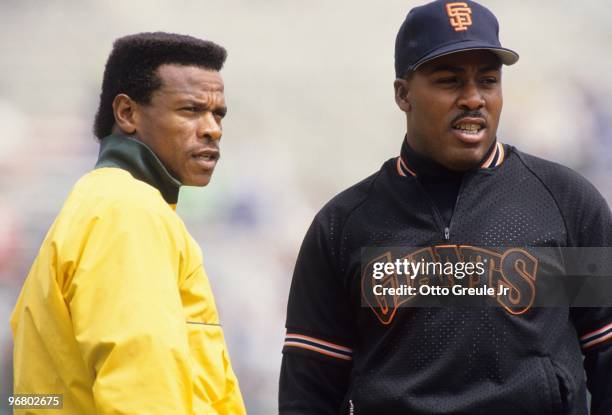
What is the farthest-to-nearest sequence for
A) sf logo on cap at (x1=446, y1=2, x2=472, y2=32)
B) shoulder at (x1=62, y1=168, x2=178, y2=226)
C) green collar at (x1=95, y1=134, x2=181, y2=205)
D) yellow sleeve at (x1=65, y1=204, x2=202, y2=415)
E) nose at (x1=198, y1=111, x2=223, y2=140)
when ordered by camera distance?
1. sf logo on cap at (x1=446, y1=2, x2=472, y2=32)
2. nose at (x1=198, y1=111, x2=223, y2=140)
3. green collar at (x1=95, y1=134, x2=181, y2=205)
4. shoulder at (x1=62, y1=168, x2=178, y2=226)
5. yellow sleeve at (x1=65, y1=204, x2=202, y2=415)

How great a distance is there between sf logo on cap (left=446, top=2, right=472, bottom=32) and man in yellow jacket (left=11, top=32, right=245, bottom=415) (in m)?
0.61

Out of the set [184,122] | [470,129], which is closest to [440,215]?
[470,129]

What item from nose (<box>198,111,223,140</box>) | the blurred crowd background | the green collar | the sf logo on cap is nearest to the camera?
the green collar

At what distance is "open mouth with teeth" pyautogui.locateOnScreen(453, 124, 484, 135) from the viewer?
87.5 inches

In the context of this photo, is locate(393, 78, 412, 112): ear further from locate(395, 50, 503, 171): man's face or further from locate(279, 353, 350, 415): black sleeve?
locate(279, 353, 350, 415): black sleeve

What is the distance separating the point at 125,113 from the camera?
2141 millimetres

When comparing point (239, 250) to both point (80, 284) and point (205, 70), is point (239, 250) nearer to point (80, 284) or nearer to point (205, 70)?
point (205, 70)

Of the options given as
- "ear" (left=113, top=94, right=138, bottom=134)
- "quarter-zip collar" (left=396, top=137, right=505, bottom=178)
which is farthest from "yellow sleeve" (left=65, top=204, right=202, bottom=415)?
"quarter-zip collar" (left=396, top=137, right=505, bottom=178)

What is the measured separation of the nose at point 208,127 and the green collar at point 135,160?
117 mm

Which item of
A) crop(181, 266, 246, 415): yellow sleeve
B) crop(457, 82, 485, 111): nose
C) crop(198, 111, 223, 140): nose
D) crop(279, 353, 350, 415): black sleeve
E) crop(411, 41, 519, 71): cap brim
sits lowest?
crop(279, 353, 350, 415): black sleeve

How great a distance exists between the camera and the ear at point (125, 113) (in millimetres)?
2119

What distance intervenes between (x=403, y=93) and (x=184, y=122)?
0.53 m

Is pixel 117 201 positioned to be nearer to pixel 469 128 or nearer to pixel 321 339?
pixel 321 339

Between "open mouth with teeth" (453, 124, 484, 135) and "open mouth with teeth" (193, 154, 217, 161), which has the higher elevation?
"open mouth with teeth" (453, 124, 484, 135)
